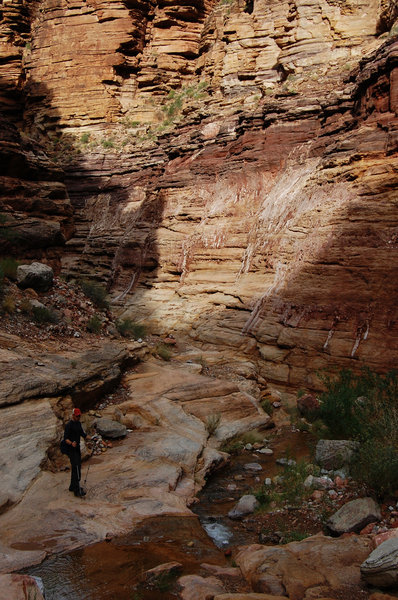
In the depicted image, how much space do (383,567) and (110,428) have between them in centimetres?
580

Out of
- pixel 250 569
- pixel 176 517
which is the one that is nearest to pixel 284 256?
pixel 176 517

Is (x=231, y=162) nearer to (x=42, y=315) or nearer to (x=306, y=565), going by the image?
(x=42, y=315)

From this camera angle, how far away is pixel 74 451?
21.9 feet

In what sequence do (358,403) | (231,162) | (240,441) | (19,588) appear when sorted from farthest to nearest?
(231,162)
(240,441)
(358,403)
(19,588)

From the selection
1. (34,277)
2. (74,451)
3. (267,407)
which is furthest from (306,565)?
(34,277)

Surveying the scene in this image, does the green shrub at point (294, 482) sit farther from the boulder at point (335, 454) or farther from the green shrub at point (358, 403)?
the green shrub at point (358, 403)

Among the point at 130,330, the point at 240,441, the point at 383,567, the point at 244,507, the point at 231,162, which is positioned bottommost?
the point at 240,441

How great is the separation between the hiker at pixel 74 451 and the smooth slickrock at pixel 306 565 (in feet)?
8.27

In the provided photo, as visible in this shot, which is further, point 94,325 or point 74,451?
point 94,325

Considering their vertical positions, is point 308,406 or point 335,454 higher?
point 335,454

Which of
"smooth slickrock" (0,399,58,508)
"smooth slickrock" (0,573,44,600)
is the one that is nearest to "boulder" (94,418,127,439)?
"smooth slickrock" (0,399,58,508)

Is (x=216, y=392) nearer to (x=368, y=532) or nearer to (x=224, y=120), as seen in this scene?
(x=368, y=532)

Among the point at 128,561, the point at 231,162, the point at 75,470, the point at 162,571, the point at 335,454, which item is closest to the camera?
the point at 162,571

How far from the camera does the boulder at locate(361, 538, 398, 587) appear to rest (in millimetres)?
3943
